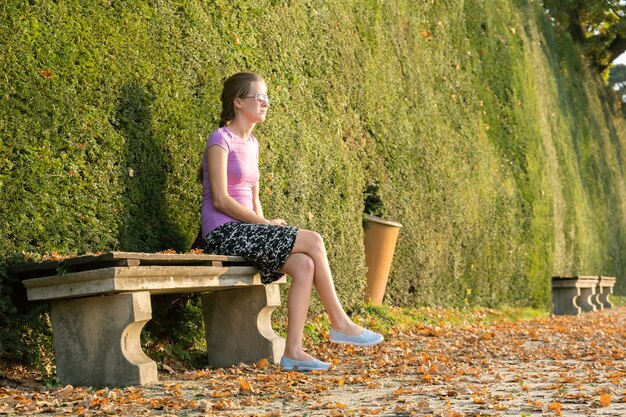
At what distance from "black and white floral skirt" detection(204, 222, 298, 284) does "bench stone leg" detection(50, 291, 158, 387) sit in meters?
0.91

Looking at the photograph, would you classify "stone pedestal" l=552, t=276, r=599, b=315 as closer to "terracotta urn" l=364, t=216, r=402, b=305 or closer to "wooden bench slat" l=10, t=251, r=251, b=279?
"terracotta urn" l=364, t=216, r=402, b=305

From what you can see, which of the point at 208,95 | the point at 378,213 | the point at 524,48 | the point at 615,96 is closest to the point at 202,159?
the point at 208,95

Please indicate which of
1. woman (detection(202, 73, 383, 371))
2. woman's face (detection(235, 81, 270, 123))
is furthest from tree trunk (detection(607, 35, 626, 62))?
woman (detection(202, 73, 383, 371))

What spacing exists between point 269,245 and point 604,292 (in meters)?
14.8

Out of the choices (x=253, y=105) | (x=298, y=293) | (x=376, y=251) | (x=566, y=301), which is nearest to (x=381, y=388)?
(x=298, y=293)

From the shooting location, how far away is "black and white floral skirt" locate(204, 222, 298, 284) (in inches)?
199

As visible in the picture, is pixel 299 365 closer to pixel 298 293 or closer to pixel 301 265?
pixel 298 293

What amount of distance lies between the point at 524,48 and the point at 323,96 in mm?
8596

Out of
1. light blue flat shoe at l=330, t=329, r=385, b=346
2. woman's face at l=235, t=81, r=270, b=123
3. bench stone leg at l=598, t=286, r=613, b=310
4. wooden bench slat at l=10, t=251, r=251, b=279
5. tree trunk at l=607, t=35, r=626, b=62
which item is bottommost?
bench stone leg at l=598, t=286, r=613, b=310

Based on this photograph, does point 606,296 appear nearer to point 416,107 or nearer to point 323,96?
point 416,107

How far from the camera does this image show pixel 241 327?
5270 mm

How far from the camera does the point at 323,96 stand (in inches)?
313

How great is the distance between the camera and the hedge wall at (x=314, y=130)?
181 inches

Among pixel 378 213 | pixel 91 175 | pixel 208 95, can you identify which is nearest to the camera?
pixel 91 175
